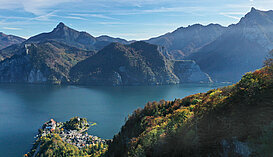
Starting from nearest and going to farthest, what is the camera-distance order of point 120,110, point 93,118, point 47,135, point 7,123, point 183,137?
point 183,137 → point 47,135 → point 7,123 → point 93,118 → point 120,110

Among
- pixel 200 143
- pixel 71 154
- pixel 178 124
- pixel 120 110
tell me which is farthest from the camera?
pixel 120 110

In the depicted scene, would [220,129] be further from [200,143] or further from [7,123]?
[7,123]

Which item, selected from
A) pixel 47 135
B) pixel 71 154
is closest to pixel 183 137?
pixel 71 154

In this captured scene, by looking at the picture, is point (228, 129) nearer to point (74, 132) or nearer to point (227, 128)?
point (227, 128)

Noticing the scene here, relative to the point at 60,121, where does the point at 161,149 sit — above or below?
above

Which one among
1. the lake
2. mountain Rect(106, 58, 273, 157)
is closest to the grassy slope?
mountain Rect(106, 58, 273, 157)

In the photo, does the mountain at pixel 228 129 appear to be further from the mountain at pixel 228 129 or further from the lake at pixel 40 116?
the lake at pixel 40 116

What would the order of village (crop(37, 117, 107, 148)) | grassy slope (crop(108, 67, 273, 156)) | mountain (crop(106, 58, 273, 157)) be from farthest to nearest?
village (crop(37, 117, 107, 148)), grassy slope (crop(108, 67, 273, 156)), mountain (crop(106, 58, 273, 157))

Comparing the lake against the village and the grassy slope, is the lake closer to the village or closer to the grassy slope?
the village

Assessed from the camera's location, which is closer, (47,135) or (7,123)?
(47,135)
